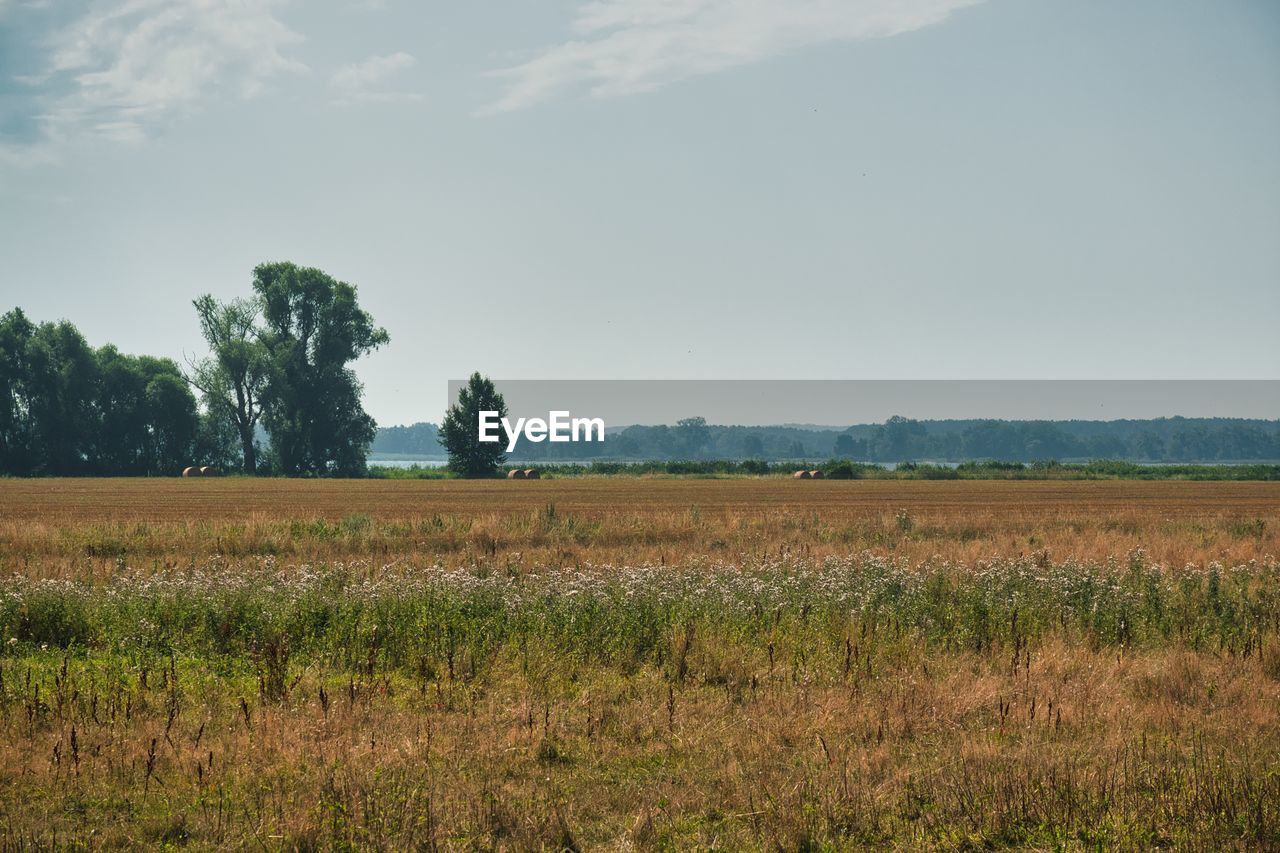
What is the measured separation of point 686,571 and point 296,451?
334 feet

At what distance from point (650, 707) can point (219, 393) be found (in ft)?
370

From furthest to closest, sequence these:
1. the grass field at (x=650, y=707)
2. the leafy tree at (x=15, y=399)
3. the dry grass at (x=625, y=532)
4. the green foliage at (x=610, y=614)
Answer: the leafy tree at (x=15, y=399), the dry grass at (x=625, y=532), the green foliage at (x=610, y=614), the grass field at (x=650, y=707)

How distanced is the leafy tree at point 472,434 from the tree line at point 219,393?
1408 centimetres

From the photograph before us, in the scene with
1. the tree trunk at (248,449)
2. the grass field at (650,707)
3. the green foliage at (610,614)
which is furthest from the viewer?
the tree trunk at (248,449)

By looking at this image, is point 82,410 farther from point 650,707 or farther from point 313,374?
point 650,707

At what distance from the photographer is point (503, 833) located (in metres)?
6.47

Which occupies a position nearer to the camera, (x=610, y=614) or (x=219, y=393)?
(x=610, y=614)

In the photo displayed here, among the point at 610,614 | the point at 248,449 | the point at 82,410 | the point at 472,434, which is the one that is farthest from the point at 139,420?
the point at 610,614

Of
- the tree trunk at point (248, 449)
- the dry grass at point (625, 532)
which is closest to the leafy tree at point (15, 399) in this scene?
the tree trunk at point (248, 449)

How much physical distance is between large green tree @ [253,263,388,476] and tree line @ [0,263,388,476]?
116mm

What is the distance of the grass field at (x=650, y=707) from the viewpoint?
21.8ft

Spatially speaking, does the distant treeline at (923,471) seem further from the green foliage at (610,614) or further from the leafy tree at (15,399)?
the green foliage at (610,614)

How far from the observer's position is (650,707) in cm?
934

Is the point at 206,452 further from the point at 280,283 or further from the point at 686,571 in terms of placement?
the point at 686,571
